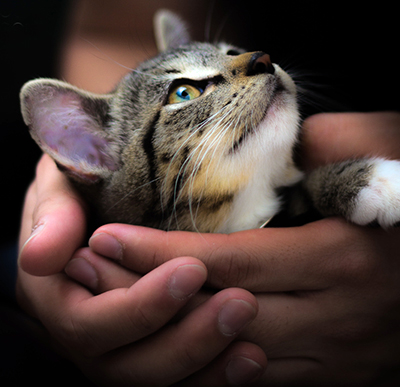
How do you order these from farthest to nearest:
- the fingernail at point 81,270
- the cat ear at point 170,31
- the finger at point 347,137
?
the cat ear at point 170,31, the finger at point 347,137, the fingernail at point 81,270

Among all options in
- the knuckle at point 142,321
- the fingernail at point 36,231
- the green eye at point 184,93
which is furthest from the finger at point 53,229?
the green eye at point 184,93

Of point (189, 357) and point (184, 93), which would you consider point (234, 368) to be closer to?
point (189, 357)

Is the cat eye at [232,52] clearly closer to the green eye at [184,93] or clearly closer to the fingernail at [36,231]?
the green eye at [184,93]

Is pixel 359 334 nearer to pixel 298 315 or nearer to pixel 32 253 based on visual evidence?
pixel 298 315

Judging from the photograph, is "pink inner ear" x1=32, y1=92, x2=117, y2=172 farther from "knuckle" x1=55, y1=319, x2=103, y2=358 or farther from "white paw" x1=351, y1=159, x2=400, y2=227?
"white paw" x1=351, y1=159, x2=400, y2=227

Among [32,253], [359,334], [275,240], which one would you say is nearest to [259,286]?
[275,240]

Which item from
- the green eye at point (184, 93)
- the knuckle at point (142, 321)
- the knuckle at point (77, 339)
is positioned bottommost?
the knuckle at point (77, 339)
